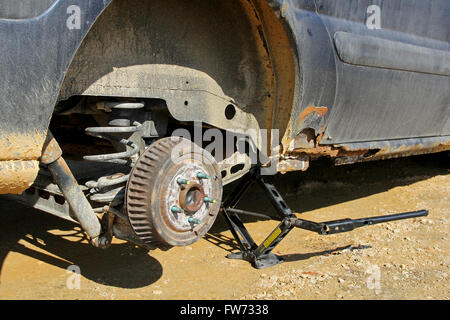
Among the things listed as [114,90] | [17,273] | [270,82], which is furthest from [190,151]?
[17,273]

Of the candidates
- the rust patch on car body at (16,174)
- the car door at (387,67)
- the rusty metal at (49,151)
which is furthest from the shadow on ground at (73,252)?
the car door at (387,67)

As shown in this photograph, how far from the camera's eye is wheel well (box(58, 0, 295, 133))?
6.52 ft

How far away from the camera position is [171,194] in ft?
6.43

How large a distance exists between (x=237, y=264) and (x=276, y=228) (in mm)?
329

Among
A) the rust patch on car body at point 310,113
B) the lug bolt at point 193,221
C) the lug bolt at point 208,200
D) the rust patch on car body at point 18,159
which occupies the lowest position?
the lug bolt at point 193,221

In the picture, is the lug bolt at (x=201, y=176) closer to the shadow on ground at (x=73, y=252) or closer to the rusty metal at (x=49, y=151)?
the rusty metal at (x=49, y=151)

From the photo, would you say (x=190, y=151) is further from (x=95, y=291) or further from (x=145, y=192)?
(x=95, y=291)

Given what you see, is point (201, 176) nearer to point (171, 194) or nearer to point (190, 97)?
point (171, 194)

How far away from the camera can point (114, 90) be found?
6.63 feet

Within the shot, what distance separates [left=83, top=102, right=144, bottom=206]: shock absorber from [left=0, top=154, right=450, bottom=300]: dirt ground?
611 millimetres

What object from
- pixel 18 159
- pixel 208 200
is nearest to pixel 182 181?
pixel 208 200

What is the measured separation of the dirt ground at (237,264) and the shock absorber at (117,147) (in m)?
0.61

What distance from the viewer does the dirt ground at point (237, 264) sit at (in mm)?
2480

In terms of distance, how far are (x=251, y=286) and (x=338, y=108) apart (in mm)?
1089
